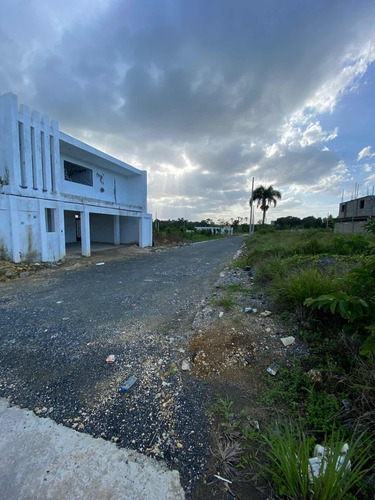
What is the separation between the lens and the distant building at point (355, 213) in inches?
923

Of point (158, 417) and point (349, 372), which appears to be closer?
point (158, 417)

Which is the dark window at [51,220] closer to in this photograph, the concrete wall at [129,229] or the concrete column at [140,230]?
the concrete column at [140,230]

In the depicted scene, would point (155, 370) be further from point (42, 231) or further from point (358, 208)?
point (358, 208)

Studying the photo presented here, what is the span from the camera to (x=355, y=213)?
2666 centimetres

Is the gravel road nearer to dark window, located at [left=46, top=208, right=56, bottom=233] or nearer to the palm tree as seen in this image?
dark window, located at [left=46, top=208, right=56, bottom=233]

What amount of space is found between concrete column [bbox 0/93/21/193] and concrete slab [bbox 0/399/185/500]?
8016 millimetres

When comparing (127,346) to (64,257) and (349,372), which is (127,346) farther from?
(64,257)

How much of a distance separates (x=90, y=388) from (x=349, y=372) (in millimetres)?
2297

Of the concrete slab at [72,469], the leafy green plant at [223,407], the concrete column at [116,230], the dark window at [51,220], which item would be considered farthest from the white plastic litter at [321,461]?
the concrete column at [116,230]

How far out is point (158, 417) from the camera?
1684 millimetres

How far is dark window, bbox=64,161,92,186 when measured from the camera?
37.4ft

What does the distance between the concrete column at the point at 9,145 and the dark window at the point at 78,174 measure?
13.3 feet

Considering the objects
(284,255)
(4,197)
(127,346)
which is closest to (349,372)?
(127,346)

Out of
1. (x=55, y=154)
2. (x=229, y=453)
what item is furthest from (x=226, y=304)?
(x=55, y=154)
